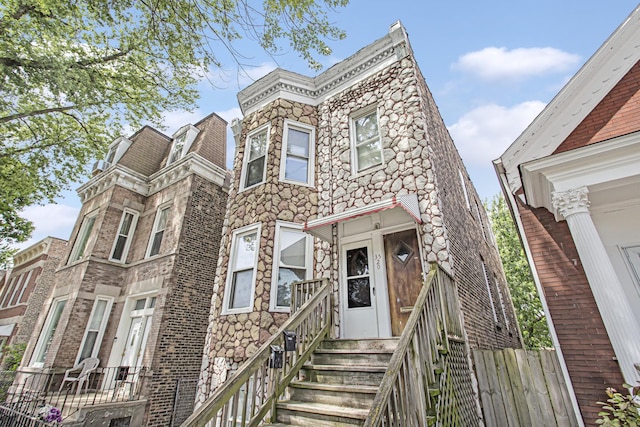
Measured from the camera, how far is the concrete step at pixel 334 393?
372 centimetres

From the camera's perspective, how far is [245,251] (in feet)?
25.1

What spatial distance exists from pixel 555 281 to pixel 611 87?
11.8 ft

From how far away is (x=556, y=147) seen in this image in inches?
212

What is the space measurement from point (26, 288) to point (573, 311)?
2556 cm

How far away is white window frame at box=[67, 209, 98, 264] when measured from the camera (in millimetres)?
12161

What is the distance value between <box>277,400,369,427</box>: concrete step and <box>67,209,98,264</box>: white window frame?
12209 mm

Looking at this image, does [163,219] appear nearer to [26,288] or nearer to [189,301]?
[189,301]

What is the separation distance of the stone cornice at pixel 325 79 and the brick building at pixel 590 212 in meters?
4.02

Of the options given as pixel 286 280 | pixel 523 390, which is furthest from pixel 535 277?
pixel 286 280

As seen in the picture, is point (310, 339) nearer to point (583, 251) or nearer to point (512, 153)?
point (583, 251)

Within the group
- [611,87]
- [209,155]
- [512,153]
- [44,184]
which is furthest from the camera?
[209,155]

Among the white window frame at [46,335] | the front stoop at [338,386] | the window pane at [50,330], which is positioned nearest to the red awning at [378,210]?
the front stoop at [338,386]

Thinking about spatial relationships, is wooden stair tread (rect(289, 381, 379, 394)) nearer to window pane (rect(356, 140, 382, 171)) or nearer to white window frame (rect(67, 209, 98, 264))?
window pane (rect(356, 140, 382, 171))

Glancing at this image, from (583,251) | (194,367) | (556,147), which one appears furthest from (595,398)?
(194,367)
